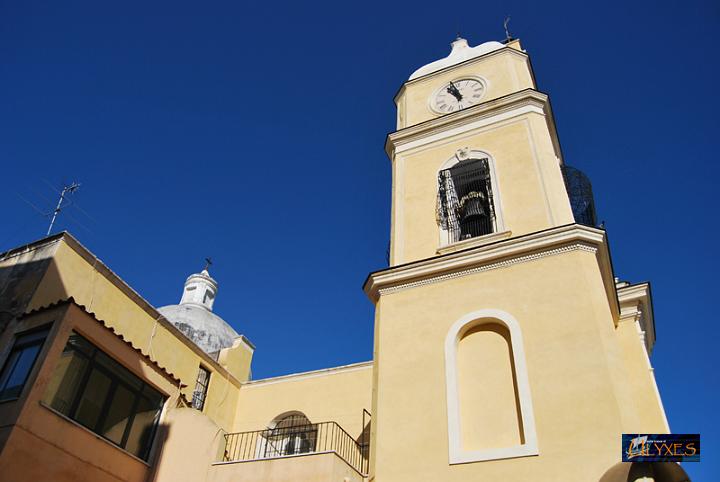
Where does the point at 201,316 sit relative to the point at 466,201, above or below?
above

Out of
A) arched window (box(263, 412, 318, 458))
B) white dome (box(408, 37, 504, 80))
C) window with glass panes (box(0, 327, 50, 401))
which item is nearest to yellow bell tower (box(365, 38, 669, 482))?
white dome (box(408, 37, 504, 80))

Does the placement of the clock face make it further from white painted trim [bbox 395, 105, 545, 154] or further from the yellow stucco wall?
the yellow stucco wall

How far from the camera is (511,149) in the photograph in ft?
50.4

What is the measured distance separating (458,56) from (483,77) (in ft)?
7.49

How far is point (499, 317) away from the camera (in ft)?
39.9

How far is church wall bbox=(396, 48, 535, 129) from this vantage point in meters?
17.3

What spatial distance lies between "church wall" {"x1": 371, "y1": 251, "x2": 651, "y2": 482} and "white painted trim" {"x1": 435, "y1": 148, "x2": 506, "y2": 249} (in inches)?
55.9

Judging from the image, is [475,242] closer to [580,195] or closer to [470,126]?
[470,126]

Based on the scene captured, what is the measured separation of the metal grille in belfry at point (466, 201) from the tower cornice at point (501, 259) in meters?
1.22

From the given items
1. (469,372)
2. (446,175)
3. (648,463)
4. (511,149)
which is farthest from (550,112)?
(648,463)

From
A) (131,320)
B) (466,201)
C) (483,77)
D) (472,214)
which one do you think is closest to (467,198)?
(466,201)

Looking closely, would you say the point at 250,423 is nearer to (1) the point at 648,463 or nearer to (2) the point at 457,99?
(2) the point at 457,99
